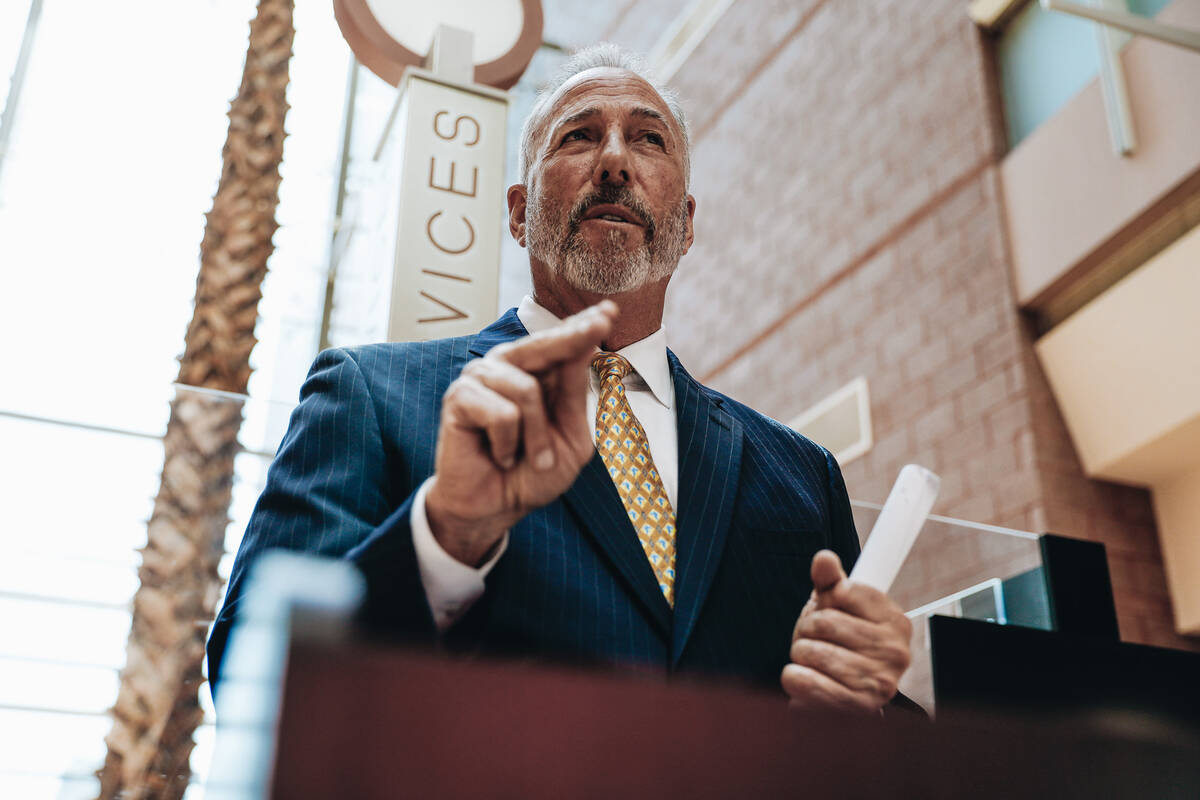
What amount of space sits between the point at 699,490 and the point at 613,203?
0.57m

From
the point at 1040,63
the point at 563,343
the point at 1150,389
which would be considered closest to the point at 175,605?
the point at 563,343

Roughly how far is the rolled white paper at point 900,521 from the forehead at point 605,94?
1.17 m

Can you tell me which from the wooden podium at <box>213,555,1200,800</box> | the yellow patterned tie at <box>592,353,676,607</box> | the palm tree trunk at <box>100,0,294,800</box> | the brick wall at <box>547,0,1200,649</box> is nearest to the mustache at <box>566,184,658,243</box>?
the yellow patterned tie at <box>592,353,676,607</box>

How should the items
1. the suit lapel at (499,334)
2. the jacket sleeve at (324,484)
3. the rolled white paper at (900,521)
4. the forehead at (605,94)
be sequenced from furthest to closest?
the forehead at (605,94) → the suit lapel at (499,334) → the jacket sleeve at (324,484) → the rolled white paper at (900,521)

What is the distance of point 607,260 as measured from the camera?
6.13 feet

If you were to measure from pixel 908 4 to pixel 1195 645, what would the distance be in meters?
3.77

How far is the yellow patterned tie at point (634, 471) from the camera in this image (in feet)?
4.94

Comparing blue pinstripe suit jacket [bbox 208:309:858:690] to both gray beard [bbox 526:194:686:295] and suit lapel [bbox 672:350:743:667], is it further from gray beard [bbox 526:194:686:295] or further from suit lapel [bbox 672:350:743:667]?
gray beard [bbox 526:194:686:295]

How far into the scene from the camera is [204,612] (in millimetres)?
2789

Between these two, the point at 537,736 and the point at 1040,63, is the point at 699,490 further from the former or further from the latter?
the point at 1040,63

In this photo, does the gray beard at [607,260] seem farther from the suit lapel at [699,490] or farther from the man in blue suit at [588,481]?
the suit lapel at [699,490]

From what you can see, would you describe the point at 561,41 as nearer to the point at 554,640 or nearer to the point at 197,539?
the point at 197,539

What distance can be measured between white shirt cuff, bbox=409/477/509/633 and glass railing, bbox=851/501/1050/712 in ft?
5.78

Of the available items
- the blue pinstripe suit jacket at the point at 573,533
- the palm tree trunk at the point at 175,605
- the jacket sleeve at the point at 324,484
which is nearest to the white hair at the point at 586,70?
the blue pinstripe suit jacket at the point at 573,533
